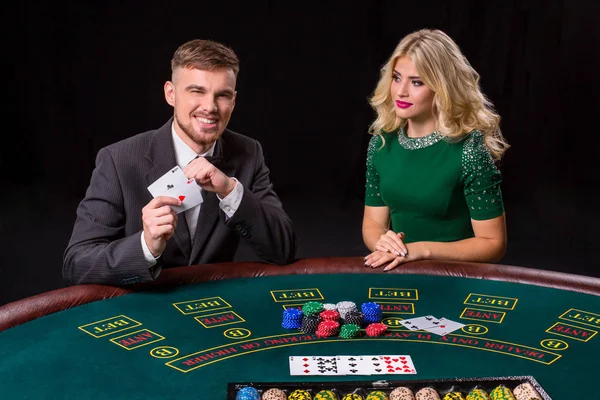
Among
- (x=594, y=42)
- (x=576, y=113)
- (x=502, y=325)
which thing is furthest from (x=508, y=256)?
(x=502, y=325)

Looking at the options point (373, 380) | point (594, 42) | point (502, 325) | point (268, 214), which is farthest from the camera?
point (594, 42)

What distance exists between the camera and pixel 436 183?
3275mm

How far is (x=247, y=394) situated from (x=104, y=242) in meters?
1.30

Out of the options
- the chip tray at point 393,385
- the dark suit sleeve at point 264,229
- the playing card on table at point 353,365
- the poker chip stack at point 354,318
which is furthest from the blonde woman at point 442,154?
the chip tray at point 393,385

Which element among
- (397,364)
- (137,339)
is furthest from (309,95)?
(397,364)

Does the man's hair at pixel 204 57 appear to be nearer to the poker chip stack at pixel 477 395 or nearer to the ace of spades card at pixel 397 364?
the ace of spades card at pixel 397 364

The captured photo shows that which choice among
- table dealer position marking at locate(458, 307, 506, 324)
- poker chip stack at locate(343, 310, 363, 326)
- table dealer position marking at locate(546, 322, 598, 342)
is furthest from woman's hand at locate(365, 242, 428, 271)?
table dealer position marking at locate(546, 322, 598, 342)

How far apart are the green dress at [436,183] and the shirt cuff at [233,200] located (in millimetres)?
906

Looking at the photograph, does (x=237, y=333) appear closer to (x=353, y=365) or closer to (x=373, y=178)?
(x=353, y=365)

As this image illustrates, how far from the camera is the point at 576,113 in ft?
20.7

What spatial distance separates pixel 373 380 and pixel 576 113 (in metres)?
5.21

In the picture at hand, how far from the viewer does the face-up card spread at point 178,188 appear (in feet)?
8.43

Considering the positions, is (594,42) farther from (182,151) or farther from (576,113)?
(182,151)

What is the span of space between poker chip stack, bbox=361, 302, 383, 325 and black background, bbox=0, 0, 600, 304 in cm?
331
